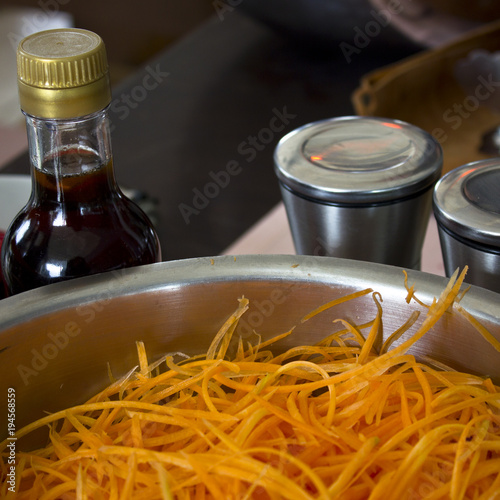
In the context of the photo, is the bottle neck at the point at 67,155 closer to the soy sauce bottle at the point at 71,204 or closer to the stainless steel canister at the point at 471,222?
the soy sauce bottle at the point at 71,204

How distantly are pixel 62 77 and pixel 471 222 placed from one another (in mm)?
244

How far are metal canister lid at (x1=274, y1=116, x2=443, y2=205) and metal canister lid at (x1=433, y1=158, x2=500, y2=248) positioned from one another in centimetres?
3

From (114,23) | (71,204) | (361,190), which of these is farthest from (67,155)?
(114,23)

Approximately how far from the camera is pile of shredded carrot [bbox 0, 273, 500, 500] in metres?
0.31

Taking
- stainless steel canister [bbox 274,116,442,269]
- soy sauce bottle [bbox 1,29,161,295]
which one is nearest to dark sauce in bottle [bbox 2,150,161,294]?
soy sauce bottle [bbox 1,29,161,295]

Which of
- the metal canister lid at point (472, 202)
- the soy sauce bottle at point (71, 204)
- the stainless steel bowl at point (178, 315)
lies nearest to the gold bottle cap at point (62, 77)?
the soy sauce bottle at point (71, 204)

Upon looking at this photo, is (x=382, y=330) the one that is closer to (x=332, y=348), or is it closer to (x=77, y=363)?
(x=332, y=348)

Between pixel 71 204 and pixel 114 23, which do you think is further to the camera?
pixel 114 23

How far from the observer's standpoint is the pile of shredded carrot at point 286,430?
312 millimetres

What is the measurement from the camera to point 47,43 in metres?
0.36

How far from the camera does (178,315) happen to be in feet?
1.33

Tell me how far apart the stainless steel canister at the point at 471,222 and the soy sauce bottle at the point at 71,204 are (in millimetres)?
188

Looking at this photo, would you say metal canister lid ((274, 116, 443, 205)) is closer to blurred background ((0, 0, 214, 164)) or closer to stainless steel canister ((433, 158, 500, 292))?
stainless steel canister ((433, 158, 500, 292))

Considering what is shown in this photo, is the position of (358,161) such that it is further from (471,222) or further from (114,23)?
(114,23)
